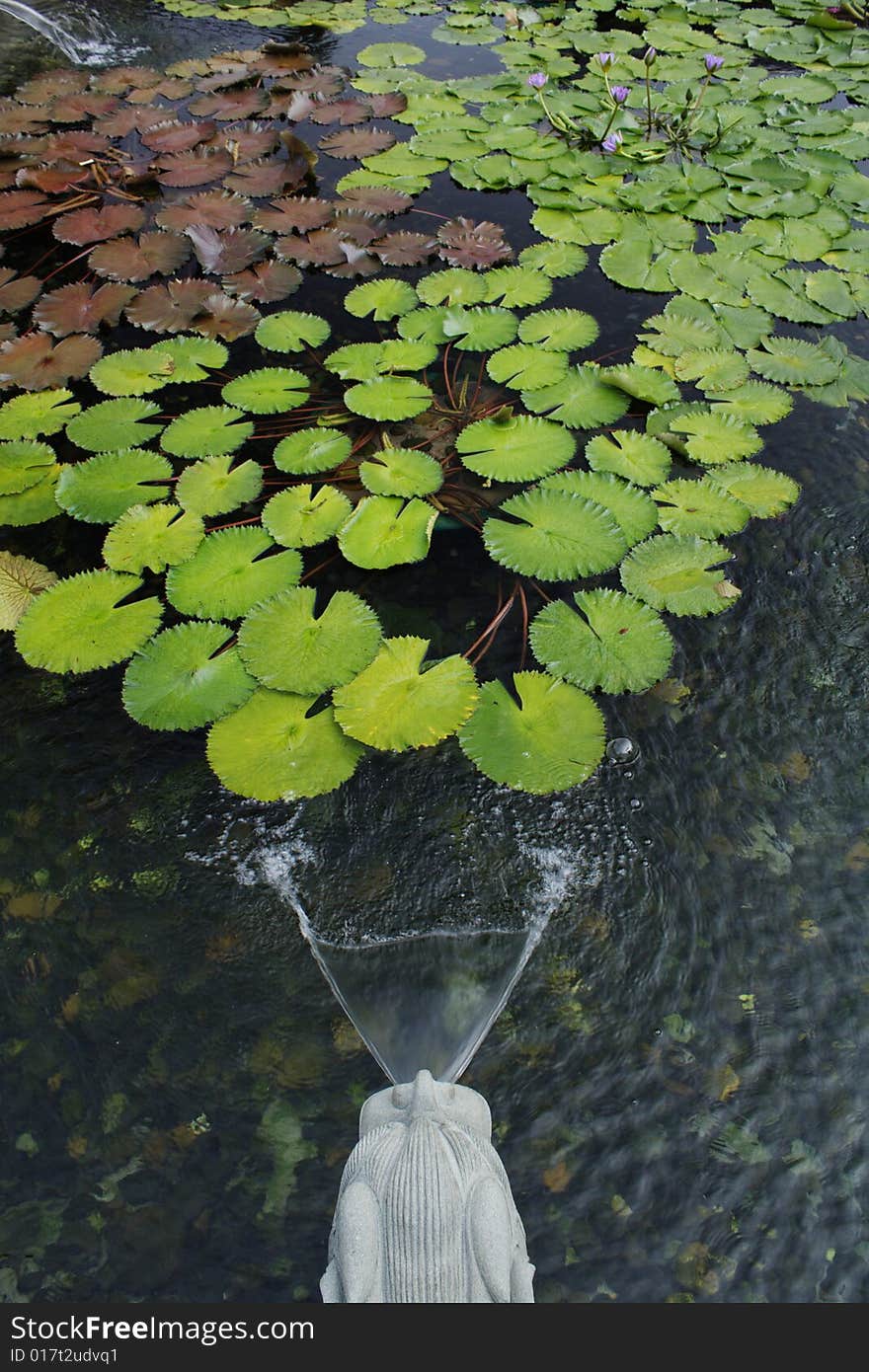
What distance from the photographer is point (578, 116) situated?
4754mm

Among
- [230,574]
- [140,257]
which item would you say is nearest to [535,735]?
[230,574]

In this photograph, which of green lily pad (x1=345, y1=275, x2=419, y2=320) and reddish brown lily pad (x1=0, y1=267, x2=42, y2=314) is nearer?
green lily pad (x1=345, y1=275, x2=419, y2=320)

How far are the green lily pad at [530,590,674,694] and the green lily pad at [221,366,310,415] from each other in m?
1.33

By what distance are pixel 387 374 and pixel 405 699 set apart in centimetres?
156

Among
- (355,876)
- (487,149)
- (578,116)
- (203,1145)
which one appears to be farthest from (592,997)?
(578,116)

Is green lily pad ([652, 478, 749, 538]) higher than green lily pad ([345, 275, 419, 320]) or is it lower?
lower

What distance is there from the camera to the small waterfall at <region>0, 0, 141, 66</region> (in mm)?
5531

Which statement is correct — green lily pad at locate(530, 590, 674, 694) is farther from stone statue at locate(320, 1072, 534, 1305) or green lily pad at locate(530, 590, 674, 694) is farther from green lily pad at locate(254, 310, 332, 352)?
green lily pad at locate(254, 310, 332, 352)

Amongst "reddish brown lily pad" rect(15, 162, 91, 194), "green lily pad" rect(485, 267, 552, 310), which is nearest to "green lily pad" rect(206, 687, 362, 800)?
"green lily pad" rect(485, 267, 552, 310)

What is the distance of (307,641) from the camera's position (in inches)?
96.8

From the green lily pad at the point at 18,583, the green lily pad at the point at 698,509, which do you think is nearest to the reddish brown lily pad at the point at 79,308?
the green lily pad at the point at 18,583

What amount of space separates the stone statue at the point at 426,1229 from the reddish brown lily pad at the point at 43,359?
307 cm

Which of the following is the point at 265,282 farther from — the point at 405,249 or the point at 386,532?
the point at 386,532

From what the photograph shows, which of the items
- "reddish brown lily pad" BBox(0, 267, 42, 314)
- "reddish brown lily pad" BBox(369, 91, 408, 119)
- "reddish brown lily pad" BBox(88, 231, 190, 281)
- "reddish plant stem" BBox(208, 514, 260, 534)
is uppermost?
"reddish brown lily pad" BBox(369, 91, 408, 119)
